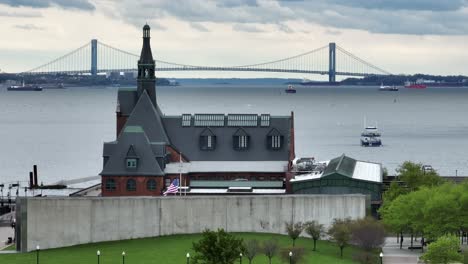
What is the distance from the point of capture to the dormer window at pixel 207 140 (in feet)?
311

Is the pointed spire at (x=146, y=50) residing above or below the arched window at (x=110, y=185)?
above

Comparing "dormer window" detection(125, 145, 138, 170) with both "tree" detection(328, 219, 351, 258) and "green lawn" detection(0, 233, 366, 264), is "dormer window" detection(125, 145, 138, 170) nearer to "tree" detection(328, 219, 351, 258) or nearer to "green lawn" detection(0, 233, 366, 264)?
"green lawn" detection(0, 233, 366, 264)

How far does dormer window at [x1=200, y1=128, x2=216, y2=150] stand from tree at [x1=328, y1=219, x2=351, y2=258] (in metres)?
22.1

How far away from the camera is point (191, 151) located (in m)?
94.6

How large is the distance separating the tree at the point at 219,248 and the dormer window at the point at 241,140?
33.2m

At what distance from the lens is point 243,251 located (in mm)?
61844

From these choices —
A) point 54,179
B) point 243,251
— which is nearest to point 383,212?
point 243,251

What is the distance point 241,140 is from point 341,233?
2459cm

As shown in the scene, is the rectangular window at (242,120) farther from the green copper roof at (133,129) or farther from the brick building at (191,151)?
the green copper roof at (133,129)

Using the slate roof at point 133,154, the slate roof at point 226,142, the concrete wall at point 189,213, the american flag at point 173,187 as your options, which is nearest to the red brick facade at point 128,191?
the slate roof at point 133,154

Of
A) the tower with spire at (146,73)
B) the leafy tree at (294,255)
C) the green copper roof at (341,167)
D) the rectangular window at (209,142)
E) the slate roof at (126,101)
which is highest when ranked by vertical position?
the tower with spire at (146,73)

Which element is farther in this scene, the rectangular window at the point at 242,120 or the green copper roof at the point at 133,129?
the rectangular window at the point at 242,120

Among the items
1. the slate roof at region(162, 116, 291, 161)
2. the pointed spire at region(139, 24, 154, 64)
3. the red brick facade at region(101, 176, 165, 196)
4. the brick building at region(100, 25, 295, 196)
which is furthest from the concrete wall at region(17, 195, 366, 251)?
the pointed spire at region(139, 24, 154, 64)

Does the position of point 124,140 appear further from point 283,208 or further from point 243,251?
point 243,251
